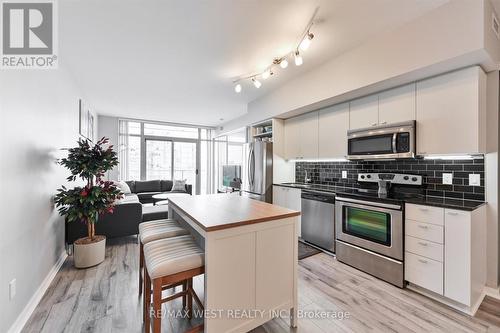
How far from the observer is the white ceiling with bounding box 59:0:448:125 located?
1878 mm

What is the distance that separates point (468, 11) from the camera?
69.2 inches

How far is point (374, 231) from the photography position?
2438mm

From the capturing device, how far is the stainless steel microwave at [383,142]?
234 centimetres

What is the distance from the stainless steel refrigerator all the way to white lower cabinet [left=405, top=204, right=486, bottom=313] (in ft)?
7.46

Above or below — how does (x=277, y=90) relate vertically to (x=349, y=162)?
above

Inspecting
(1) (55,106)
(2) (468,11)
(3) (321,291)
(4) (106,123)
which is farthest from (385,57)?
(4) (106,123)

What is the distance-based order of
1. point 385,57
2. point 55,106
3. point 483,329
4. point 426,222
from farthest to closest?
point 55,106 → point 385,57 → point 426,222 → point 483,329

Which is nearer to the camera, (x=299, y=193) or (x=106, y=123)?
(x=299, y=193)

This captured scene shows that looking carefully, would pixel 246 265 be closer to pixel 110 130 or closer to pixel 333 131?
pixel 333 131

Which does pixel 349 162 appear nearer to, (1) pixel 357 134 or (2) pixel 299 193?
(1) pixel 357 134

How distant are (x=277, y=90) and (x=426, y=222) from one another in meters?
2.94

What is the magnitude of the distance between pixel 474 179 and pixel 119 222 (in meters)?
4.60

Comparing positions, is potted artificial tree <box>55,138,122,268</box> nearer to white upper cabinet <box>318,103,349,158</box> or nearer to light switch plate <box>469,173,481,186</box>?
white upper cabinet <box>318,103,349,158</box>

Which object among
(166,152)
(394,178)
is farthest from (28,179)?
(166,152)
